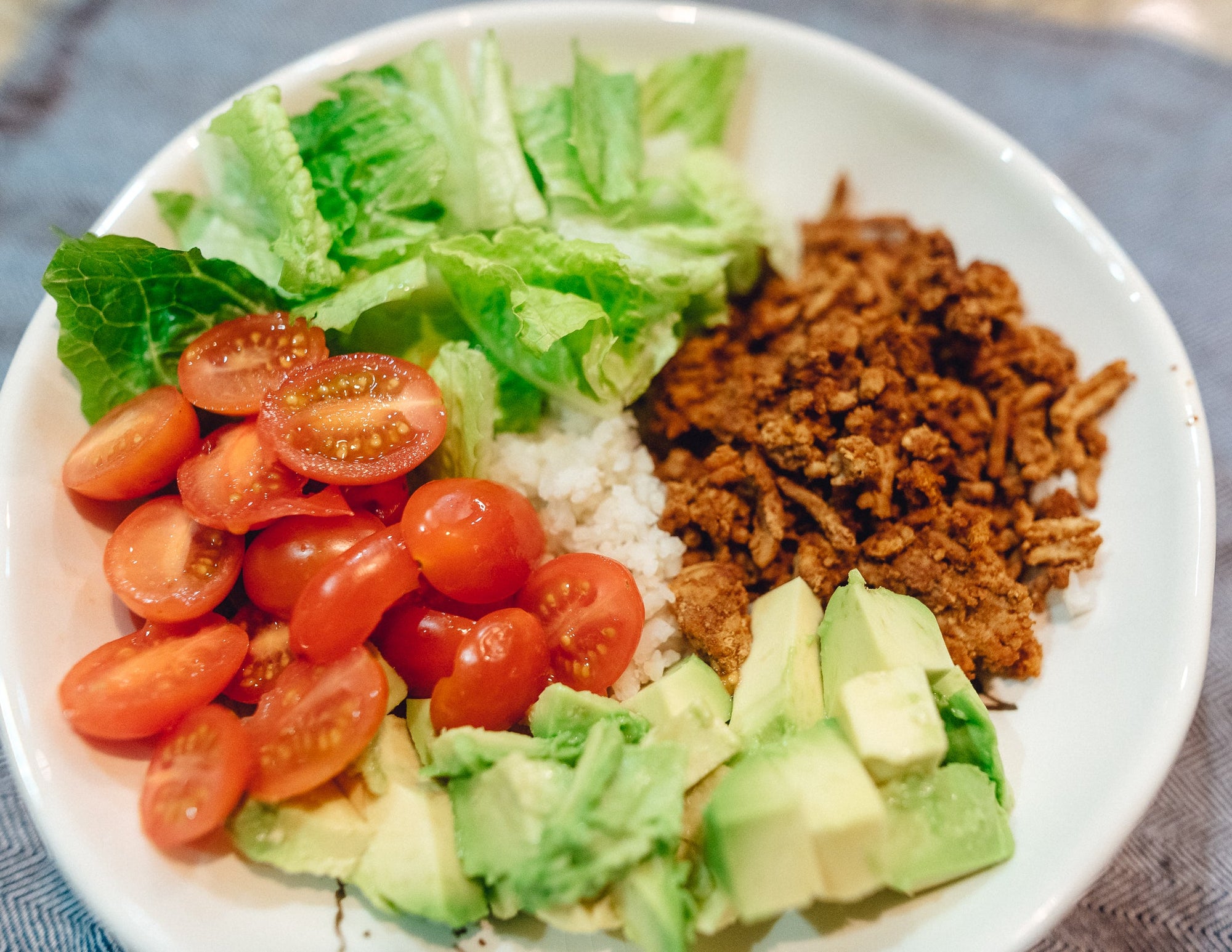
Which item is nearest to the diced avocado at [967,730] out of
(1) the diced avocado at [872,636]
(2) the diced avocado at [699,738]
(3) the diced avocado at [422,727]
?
(1) the diced avocado at [872,636]

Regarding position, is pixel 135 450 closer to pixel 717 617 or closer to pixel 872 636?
pixel 717 617

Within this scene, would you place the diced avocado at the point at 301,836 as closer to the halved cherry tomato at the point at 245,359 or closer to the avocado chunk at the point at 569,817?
the avocado chunk at the point at 569,817

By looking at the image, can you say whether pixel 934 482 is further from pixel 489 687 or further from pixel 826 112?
pixel 826 112

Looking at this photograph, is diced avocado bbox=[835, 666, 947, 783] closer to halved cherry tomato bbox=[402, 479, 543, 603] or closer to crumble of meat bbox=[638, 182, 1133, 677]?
crumble of meat bbox=[638, 182, 1133, 677]

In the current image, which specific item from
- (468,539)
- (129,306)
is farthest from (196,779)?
(129,306)

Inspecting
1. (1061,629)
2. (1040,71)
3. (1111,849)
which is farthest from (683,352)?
(1040,71)
